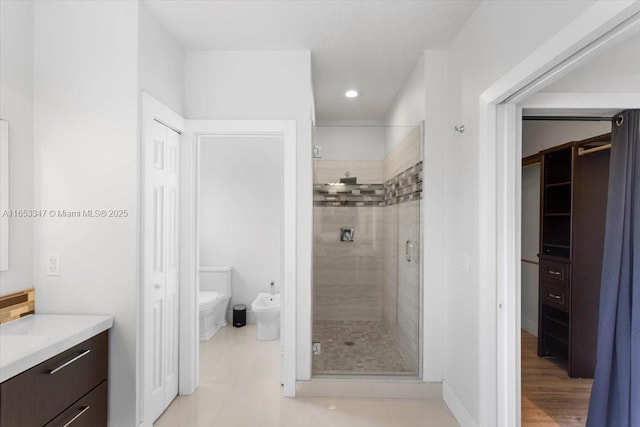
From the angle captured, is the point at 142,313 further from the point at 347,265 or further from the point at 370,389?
the point at 370,389

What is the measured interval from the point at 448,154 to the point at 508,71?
1.02 meters

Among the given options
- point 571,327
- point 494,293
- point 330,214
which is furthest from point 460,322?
point 330,214

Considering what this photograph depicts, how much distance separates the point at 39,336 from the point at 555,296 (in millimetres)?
3720

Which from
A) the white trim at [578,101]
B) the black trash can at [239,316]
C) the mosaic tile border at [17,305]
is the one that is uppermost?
the white trim at [578,101]

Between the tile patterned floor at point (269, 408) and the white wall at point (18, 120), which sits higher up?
the white wall at point (18, 120)

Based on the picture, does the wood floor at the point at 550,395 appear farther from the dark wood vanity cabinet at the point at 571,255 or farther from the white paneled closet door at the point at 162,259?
the white paneled closet door at the point at 162,259

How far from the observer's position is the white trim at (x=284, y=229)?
299cm

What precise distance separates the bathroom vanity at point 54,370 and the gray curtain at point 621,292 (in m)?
2.56

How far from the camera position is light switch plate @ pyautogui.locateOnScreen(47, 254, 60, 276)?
2252 millimetres

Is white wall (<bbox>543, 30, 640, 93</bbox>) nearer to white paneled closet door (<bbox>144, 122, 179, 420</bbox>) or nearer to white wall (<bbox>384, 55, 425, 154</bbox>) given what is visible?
white wall (<bbox>384, 55, 425, 154</bbox>)

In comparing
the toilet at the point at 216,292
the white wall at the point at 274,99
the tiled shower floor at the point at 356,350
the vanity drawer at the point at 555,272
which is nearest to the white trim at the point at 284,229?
the white wall at the point at 274,99

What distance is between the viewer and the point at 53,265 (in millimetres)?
2254

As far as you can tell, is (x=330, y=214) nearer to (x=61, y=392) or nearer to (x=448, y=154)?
(x=448, y=154)

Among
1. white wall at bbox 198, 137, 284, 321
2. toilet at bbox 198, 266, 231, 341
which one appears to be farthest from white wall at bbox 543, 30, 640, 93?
toilet at bbox 198, 266, 231, 341
